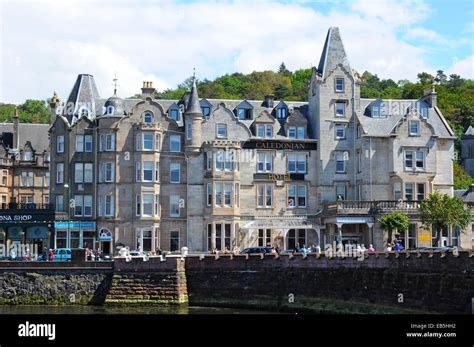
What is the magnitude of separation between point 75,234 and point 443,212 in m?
30.4

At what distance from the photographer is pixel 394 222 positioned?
223ft

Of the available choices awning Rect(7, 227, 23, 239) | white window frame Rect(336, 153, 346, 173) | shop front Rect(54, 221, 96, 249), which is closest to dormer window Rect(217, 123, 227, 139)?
white window frame Rect(336, 153, 346, 173)

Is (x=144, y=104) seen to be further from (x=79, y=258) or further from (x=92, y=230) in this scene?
(x=79, y=258)

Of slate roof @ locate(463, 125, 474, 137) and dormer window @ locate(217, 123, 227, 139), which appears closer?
dormer window @ locate(217, 123, 227, 139)

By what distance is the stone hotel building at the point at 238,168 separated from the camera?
7338cm

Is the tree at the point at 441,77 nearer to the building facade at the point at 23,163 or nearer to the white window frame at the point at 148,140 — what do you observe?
the building facade at the point at 23,163

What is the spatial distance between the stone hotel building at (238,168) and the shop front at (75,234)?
0.29 feet

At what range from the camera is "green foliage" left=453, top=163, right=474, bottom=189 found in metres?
106

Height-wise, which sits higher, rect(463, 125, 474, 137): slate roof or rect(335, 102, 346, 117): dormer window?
rect(463, 125, 474, 137): slate roof

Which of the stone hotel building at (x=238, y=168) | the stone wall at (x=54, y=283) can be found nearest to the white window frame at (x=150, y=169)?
the stone hotel building at (x=238, y=168)

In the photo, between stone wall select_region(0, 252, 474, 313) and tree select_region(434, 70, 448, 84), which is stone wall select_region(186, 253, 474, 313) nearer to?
stone wall select_region(0, 252, 474, 313)

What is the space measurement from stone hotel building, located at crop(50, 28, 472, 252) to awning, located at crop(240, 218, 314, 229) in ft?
0.34
